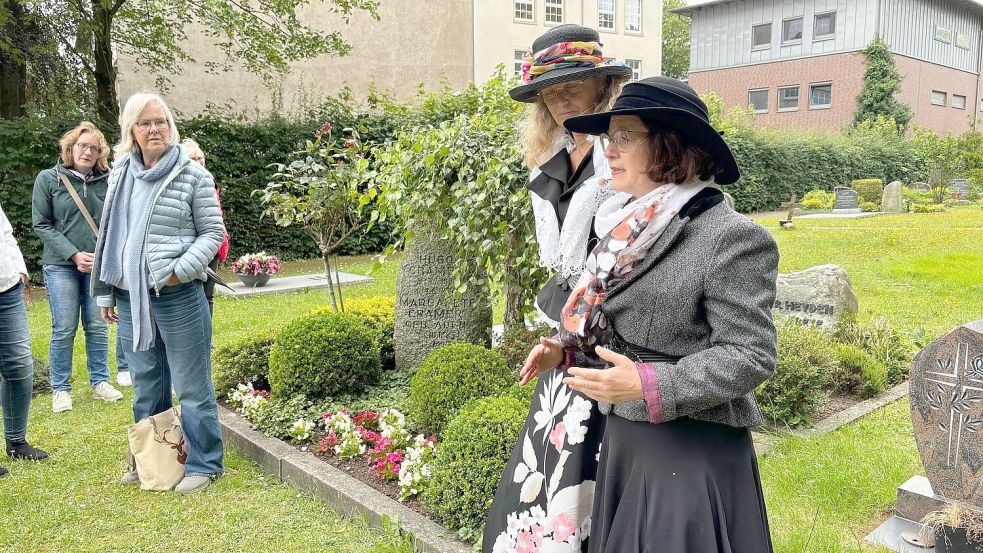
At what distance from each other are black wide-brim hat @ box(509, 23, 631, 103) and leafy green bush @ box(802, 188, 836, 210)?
2182 centimetres

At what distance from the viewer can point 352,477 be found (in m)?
4.18

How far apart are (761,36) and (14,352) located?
38.7 metres

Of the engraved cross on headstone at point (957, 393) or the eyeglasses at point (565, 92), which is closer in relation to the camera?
the eyeglasses at point (565, 92)

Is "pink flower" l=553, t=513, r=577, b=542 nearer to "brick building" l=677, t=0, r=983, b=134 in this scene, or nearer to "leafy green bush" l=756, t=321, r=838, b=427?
"leafy green bush" l=756, t=321, r=838, b=427

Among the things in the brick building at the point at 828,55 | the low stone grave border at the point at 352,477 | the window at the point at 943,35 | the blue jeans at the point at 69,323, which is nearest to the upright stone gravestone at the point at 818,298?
the low stone grave border at the point at 352,477

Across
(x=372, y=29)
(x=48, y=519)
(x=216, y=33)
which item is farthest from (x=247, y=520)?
(x=372, y=29)

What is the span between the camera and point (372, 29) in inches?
859

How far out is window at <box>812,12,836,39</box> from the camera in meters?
34.4

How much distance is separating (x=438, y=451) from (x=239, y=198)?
1207 cm

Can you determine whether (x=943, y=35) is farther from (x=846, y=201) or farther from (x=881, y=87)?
(x=846, y=201)

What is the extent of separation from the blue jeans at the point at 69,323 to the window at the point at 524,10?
22183 millimetres

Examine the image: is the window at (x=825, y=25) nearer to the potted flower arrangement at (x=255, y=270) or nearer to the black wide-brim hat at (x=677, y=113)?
the potted flower arrangement at (x=255, y=270)

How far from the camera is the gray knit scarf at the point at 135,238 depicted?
13.1 ft

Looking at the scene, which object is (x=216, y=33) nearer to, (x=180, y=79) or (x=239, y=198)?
(x=239, y=198)
